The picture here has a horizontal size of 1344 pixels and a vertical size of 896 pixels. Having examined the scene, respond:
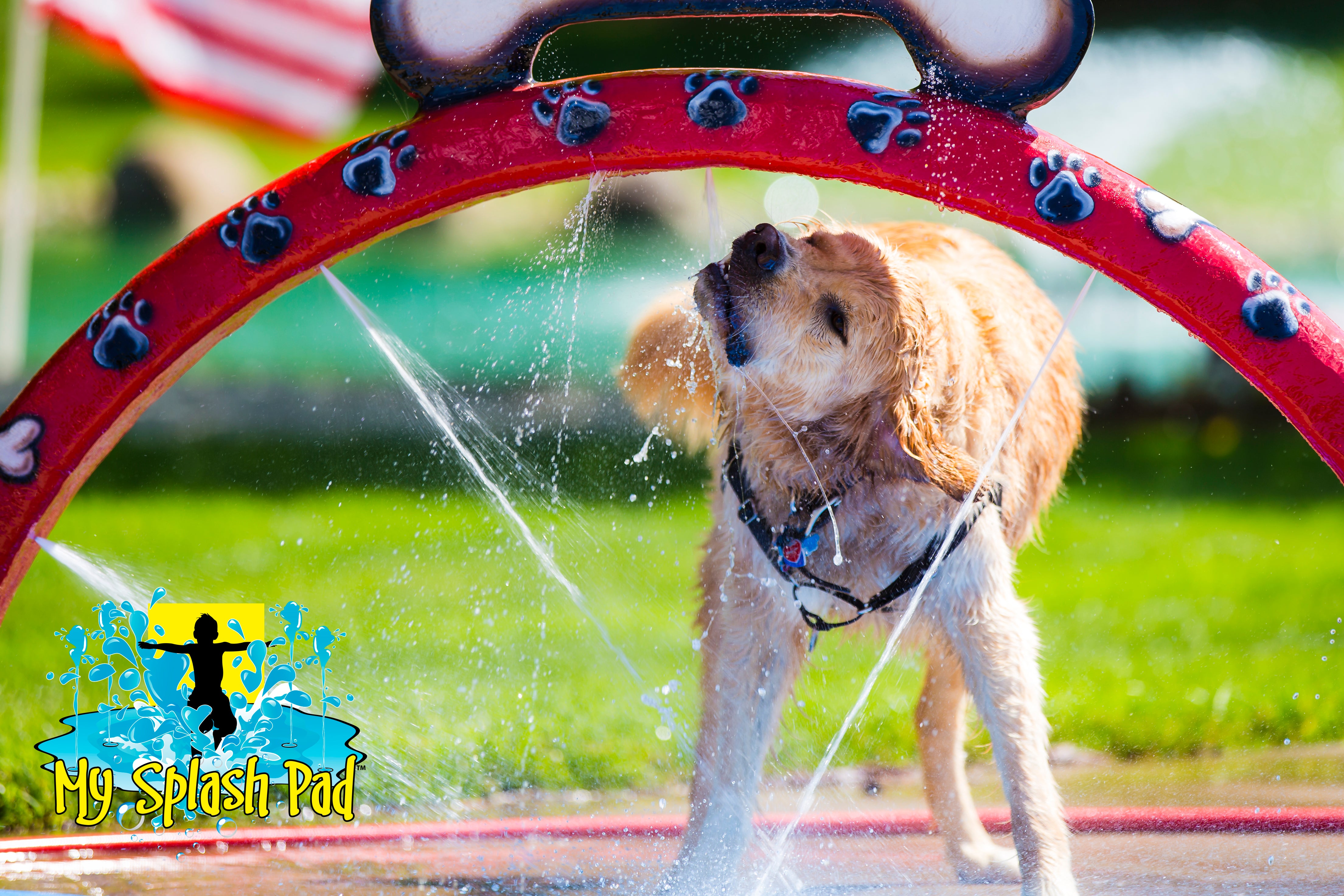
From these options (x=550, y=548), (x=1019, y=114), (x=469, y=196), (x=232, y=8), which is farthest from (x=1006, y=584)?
(x=232, y=8)

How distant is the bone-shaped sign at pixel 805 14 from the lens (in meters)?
2.36

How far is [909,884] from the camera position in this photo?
115 inches

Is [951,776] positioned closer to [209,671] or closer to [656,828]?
[656,828]

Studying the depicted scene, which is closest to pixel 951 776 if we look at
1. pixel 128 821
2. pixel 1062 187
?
pixel 1062 187

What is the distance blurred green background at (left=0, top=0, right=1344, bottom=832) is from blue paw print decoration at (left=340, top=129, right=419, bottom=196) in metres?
0.24

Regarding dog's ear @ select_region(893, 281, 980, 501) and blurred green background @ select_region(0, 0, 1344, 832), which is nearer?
dog's ear @ select_region(893, 281, 980, 501)

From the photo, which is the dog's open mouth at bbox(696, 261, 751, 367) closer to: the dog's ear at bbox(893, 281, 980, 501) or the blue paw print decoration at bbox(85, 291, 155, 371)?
the dog's ear at bbox(893, 281, 980, 501)

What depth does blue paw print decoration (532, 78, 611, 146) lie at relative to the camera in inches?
96.5

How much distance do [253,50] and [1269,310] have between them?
776 cm

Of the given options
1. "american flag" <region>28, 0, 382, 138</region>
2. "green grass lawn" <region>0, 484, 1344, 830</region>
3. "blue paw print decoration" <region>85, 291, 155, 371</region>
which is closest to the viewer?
"blue paw print decoration" <region>85, 291, 155, 371</region>

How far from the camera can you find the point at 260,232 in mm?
2529

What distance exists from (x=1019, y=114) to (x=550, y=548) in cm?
159

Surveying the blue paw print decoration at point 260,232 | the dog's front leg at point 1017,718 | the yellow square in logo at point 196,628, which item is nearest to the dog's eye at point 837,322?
the dog's front leg at point 1017,718

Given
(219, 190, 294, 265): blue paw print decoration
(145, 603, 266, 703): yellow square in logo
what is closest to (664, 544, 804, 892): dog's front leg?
(145, 603, 266, 703): yellow square in logo
